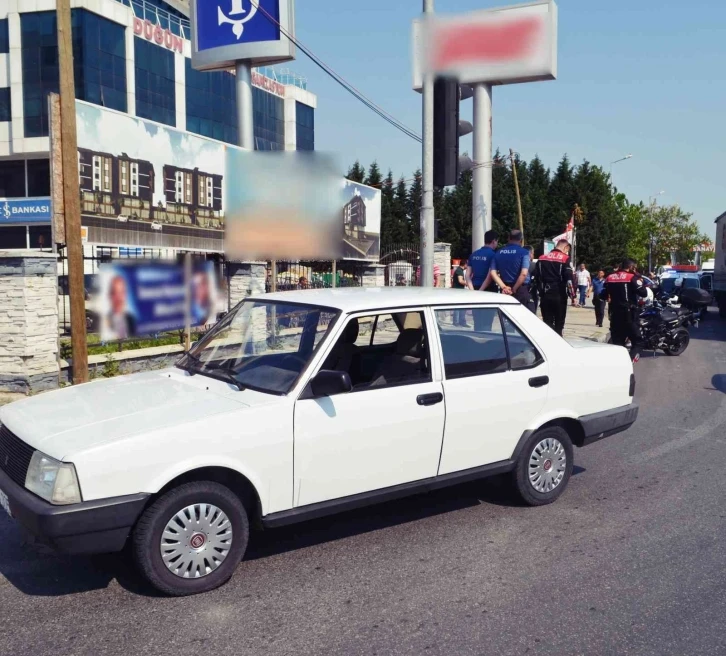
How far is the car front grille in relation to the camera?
12.8ft

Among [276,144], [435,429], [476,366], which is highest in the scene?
[276,144]

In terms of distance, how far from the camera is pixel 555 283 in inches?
480

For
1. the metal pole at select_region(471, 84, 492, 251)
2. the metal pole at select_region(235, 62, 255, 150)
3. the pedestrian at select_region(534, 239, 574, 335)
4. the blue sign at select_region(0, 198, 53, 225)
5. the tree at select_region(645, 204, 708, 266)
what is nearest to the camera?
the pedestrian at select_region(534, 239, 574, 335)

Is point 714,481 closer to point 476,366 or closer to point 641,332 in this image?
point 476,366

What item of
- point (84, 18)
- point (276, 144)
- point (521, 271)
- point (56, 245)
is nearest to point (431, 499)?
point (521, 271)

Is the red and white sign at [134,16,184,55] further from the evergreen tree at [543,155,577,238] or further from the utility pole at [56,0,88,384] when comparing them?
the utility pole at [56,0,88,384]

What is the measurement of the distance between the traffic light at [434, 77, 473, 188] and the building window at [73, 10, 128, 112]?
29.4 meters

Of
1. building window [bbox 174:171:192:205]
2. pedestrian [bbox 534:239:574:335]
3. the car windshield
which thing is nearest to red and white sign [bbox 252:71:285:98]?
building window [bbox 174:171:192:205]

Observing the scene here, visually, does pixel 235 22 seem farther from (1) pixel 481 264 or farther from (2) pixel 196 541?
(2) pixel 196 541

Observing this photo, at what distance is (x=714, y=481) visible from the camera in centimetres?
609

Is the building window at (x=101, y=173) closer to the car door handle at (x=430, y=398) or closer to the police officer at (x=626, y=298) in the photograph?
the police officer at (x=626, y=298)

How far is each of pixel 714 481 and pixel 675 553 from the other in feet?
5.71

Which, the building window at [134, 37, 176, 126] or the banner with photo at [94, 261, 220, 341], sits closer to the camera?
the banner with photo at [94, 261, 220, 341]

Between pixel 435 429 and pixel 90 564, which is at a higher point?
pixel 435 429
